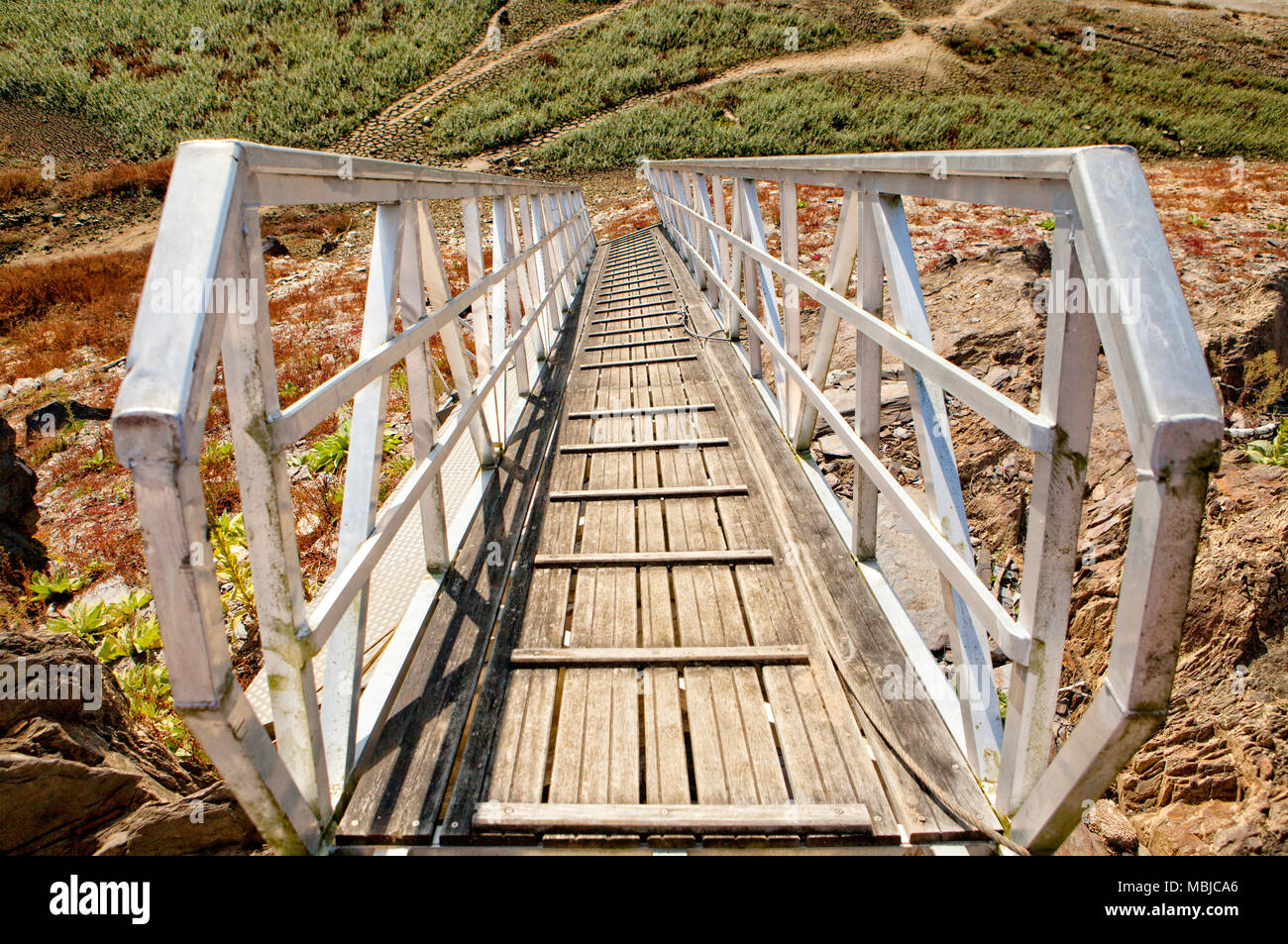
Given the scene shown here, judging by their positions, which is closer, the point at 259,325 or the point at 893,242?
the point at 259,325

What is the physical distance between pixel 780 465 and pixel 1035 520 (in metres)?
2.17

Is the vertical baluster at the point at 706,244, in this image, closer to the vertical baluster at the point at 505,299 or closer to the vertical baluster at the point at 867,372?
the vertical baluster at the point at 505,299

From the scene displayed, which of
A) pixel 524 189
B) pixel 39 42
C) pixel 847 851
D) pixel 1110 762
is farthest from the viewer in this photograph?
pixel 39 42

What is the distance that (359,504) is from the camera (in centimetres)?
204

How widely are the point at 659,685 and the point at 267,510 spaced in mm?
1348

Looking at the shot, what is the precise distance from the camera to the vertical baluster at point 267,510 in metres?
1.42

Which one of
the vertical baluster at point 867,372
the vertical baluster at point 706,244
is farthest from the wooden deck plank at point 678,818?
the vertical baluster at point 706,244

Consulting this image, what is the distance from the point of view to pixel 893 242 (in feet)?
7.14

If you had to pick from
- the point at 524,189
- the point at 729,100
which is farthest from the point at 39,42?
the point at 524,189

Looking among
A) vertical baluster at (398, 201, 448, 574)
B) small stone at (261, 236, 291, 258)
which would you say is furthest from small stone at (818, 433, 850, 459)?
small stone at (261, 236, 291, 258)

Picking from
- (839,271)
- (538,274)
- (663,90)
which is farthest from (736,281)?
(663,90)

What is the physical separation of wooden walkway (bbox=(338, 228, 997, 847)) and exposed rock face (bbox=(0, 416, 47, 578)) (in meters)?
4.02

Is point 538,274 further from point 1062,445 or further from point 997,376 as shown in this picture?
point 1062,445

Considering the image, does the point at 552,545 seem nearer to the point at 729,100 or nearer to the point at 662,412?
the point at 662,412
